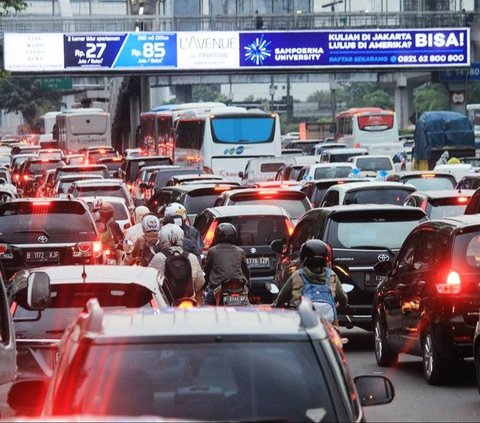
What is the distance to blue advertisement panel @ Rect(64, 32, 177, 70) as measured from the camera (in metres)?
61.8

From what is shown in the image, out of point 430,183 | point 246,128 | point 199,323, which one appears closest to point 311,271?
point 199,323

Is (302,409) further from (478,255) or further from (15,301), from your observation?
(478,255)

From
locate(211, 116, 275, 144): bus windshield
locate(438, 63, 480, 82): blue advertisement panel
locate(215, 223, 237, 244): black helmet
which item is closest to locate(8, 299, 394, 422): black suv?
locate(215, 223, 237, 244): black helmet

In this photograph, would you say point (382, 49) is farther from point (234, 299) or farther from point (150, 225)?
point (234, 299)

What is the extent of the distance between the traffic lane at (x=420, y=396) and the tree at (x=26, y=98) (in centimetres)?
13269

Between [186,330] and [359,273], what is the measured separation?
11.3 meters

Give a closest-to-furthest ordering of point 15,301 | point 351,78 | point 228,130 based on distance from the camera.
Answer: point 15,301
point 228,130
point 351,78

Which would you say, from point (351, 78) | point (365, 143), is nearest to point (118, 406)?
point (365, 143)

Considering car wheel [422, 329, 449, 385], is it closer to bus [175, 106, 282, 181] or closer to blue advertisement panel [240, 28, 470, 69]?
bus [175, 106, 282, 181]

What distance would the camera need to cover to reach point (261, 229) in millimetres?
21375

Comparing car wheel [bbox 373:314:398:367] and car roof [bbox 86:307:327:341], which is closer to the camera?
car roof [bbox 86:307:327:341]

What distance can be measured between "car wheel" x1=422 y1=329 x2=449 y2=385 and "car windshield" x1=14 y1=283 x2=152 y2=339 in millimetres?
4035

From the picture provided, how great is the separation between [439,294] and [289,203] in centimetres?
1065

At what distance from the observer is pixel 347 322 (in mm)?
17812
